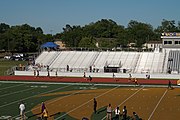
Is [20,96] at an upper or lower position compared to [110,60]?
lower

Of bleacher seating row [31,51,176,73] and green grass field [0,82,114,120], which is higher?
bleacher seating row [31,51,176,73]

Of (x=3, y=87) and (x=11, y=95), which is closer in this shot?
(x=11, y=95)

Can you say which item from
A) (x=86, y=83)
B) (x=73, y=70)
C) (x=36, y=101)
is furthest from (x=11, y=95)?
(x=73, y=70)

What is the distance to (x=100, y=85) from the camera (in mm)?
38812

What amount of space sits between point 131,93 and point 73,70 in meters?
21.7

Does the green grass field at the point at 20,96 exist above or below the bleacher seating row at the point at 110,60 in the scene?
below

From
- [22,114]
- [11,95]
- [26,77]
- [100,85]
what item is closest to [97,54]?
[26,77]

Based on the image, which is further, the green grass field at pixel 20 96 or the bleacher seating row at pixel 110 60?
the bleacher seating row at pixel 110 60

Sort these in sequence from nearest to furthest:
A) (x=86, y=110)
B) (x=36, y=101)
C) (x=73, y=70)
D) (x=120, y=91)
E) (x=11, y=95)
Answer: (x=86, y=110) < (x=36, y=101) < (x=11, y=95) < (x=120, y=91) < (x=73, y=70)

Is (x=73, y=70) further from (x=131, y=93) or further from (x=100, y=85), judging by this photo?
(x=131, y=93)

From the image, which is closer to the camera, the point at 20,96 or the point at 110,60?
the point at 20,96

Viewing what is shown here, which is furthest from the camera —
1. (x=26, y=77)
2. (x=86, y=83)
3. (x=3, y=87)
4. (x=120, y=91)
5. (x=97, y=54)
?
(x=97, y=54)

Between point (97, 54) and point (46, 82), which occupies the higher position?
point (97, 54)

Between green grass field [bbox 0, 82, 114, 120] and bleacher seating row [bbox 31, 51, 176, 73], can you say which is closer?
green grass field [bbox 0, 82, 114, 120]
